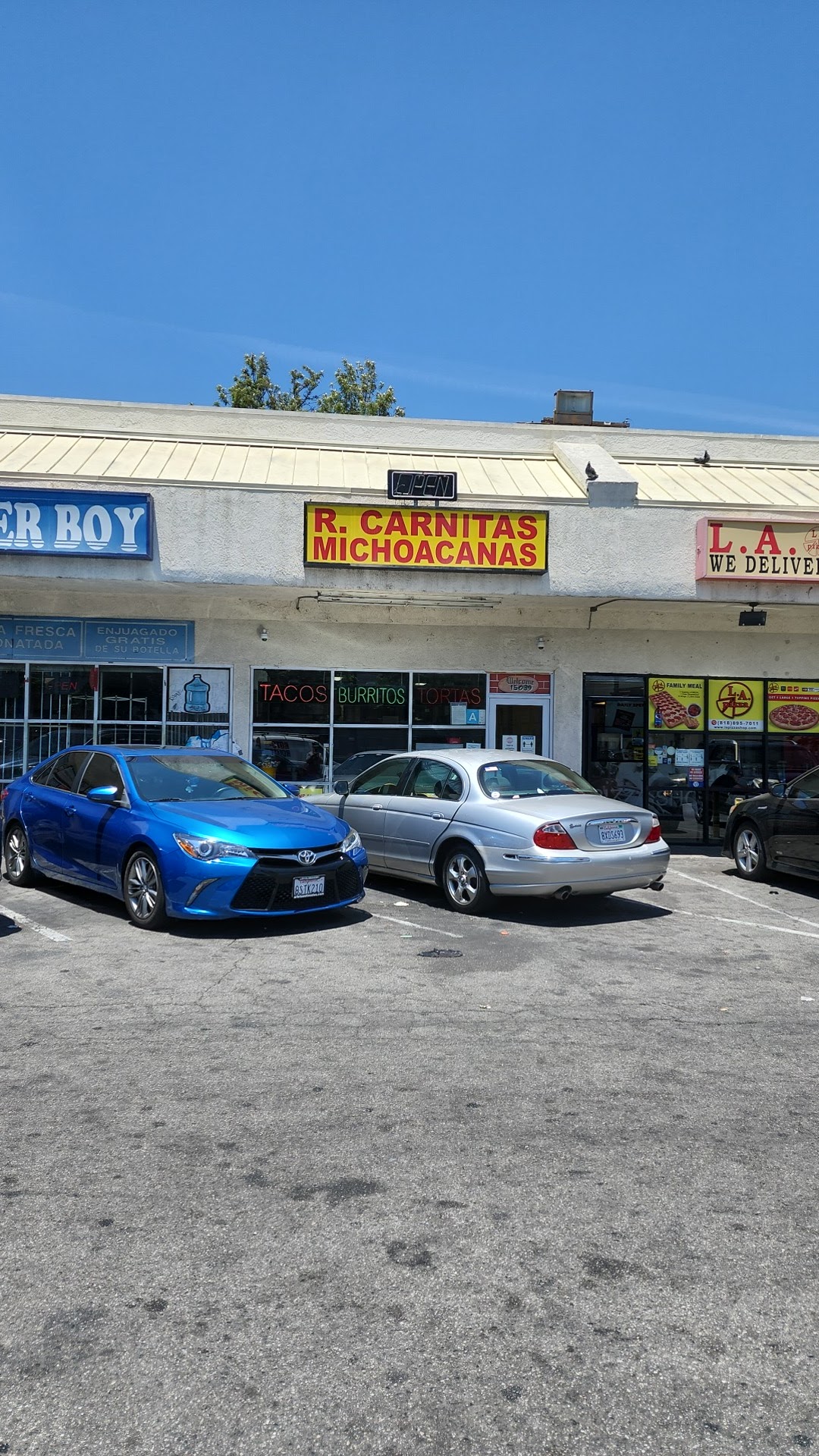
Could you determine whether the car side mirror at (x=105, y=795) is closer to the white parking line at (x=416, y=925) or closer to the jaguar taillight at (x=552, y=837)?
the white parking line at (x=416, y=925)

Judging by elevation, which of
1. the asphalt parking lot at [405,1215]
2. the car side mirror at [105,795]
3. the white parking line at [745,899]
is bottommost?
the white parking line at [745,899]

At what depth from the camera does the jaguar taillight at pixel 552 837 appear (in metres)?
9.10

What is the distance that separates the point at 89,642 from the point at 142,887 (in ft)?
25.1

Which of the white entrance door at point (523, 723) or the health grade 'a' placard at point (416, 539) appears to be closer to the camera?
the health grade 'a' placard at point (416, 539)

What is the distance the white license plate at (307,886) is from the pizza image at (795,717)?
33.5 ft

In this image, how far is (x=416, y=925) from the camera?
9195mm

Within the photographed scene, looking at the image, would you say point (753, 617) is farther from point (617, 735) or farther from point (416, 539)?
point (416, 539)

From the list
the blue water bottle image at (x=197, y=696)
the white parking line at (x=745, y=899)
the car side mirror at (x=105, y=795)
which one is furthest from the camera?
the blue water bottle image at (x=197, y=696)

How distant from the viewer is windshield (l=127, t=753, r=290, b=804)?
9.34 metres

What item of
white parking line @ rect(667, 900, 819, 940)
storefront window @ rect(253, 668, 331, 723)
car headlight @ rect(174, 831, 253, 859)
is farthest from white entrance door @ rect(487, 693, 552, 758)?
car headlight @ rect(174, 831, 253, 859)

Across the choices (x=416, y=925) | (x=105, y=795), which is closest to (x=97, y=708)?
(x=105, y=795)

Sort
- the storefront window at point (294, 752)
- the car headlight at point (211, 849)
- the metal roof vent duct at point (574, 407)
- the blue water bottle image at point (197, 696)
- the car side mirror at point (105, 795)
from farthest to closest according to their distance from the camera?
the metal roof vent duct at point (574, 407) → the storefront window at point (294, 752) → the blue water bottle image at point (197, 696) → the car side mirror at point (105, 795) → the car headlight at point (211, 849)

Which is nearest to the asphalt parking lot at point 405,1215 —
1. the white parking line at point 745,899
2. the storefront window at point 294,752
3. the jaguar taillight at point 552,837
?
the jaguar taillight at point 552,837

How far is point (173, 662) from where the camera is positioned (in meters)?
15.7
